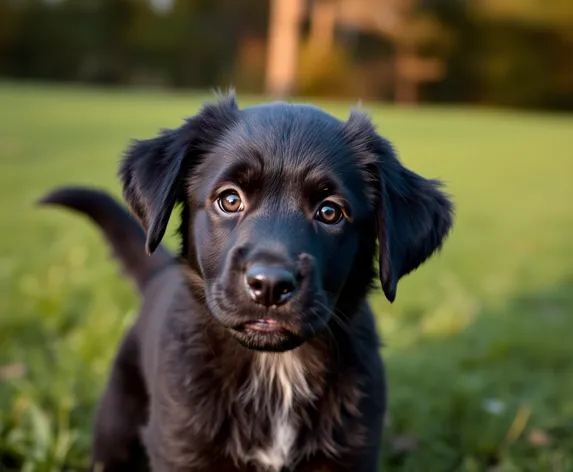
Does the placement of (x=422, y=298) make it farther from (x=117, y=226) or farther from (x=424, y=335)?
(x=117, y=226)

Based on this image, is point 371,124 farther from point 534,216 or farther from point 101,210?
point 534,216

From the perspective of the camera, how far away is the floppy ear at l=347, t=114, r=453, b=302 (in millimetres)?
2273

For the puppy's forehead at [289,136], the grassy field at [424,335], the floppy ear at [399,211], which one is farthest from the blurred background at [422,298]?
the puppy's forehead at [289,136]

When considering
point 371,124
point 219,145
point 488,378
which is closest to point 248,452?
point 219,145

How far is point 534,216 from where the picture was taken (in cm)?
904

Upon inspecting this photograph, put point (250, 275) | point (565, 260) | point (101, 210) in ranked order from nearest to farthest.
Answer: point (250, 275)
point (101, 210)
point (565, 260)

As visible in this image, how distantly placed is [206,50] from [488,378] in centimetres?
3801

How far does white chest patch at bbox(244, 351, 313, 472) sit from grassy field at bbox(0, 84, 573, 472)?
31.9 inches

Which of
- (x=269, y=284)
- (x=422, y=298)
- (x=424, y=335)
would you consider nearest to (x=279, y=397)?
(x=269, y=284)

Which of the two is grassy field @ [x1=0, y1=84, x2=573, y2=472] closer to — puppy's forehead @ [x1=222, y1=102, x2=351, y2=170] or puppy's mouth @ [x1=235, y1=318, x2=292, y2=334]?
puppy's forehead @ [x1=222, y1=102, x2=351, y2=170]

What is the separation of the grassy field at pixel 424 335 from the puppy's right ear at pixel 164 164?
3.72ft

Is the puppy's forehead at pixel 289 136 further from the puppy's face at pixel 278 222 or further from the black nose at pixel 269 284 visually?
the black nose at pixel 269 284

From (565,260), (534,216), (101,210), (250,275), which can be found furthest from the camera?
(534,216)

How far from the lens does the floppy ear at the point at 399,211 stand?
2.27m
